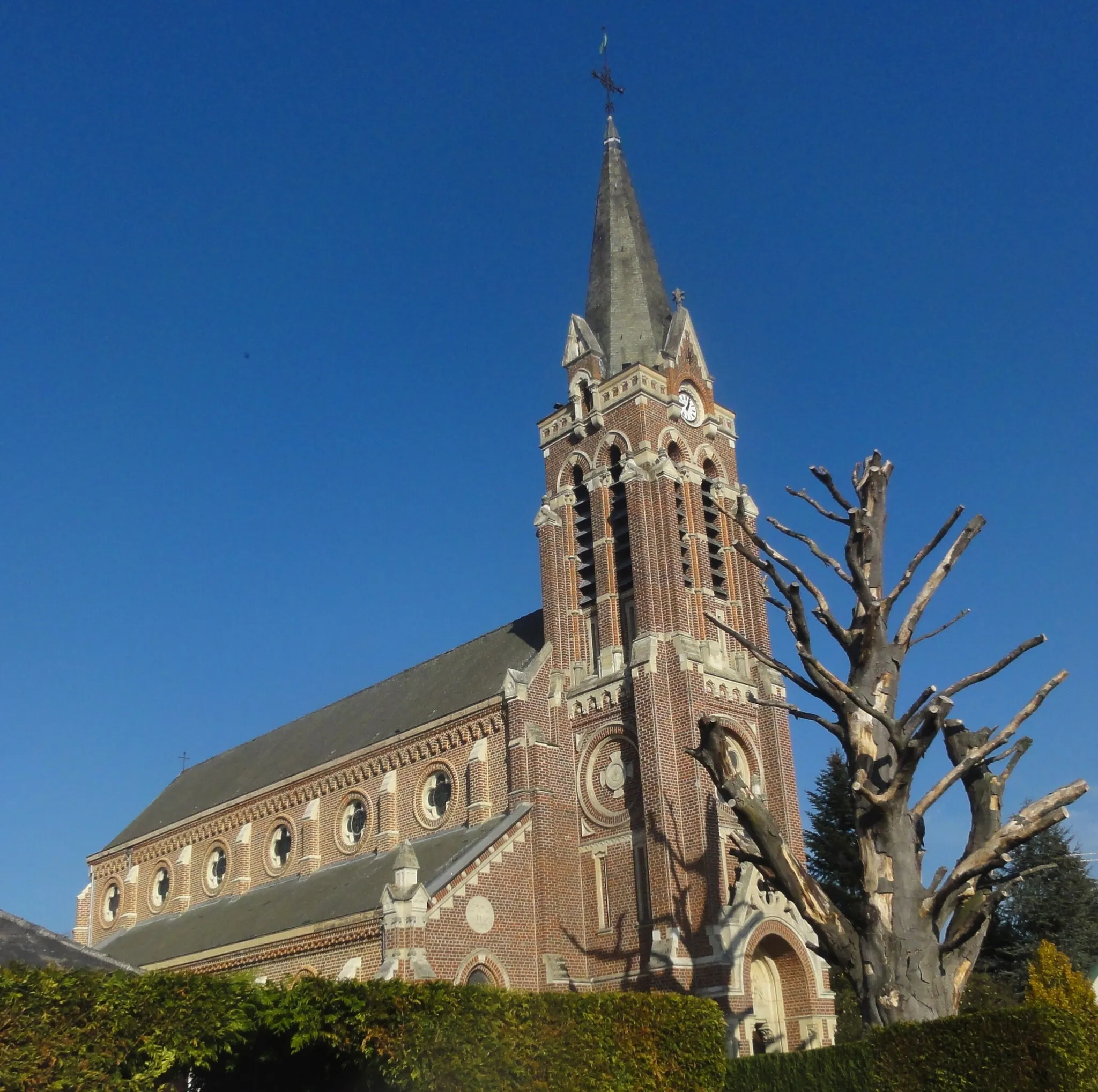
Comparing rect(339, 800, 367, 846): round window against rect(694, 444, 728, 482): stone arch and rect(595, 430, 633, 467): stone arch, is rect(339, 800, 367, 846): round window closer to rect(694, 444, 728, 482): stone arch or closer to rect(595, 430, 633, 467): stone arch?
rect(595, 430, 633, 467): stone arch

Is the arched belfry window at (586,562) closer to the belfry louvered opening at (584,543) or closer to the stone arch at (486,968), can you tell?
the belfry louvered opening at (584,543)

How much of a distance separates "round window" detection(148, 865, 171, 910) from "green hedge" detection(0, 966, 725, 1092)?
2804 cm

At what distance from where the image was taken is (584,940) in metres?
29.1

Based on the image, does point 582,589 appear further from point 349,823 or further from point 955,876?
point 955,876

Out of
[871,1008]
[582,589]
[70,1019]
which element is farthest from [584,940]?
[70,1019]

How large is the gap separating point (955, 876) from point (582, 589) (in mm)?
18353

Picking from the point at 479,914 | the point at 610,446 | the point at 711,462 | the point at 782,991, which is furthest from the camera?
the point at 711,462

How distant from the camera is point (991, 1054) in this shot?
14758 millimetres

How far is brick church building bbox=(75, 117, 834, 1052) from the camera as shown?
27422 mm

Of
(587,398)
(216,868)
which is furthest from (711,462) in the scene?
(216,868)

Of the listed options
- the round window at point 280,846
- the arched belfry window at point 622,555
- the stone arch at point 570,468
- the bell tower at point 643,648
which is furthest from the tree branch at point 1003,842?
the round window at point 280,846

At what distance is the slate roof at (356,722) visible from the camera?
34.9 meters

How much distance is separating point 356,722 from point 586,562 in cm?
1121

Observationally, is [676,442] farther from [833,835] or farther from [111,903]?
[111,903]
